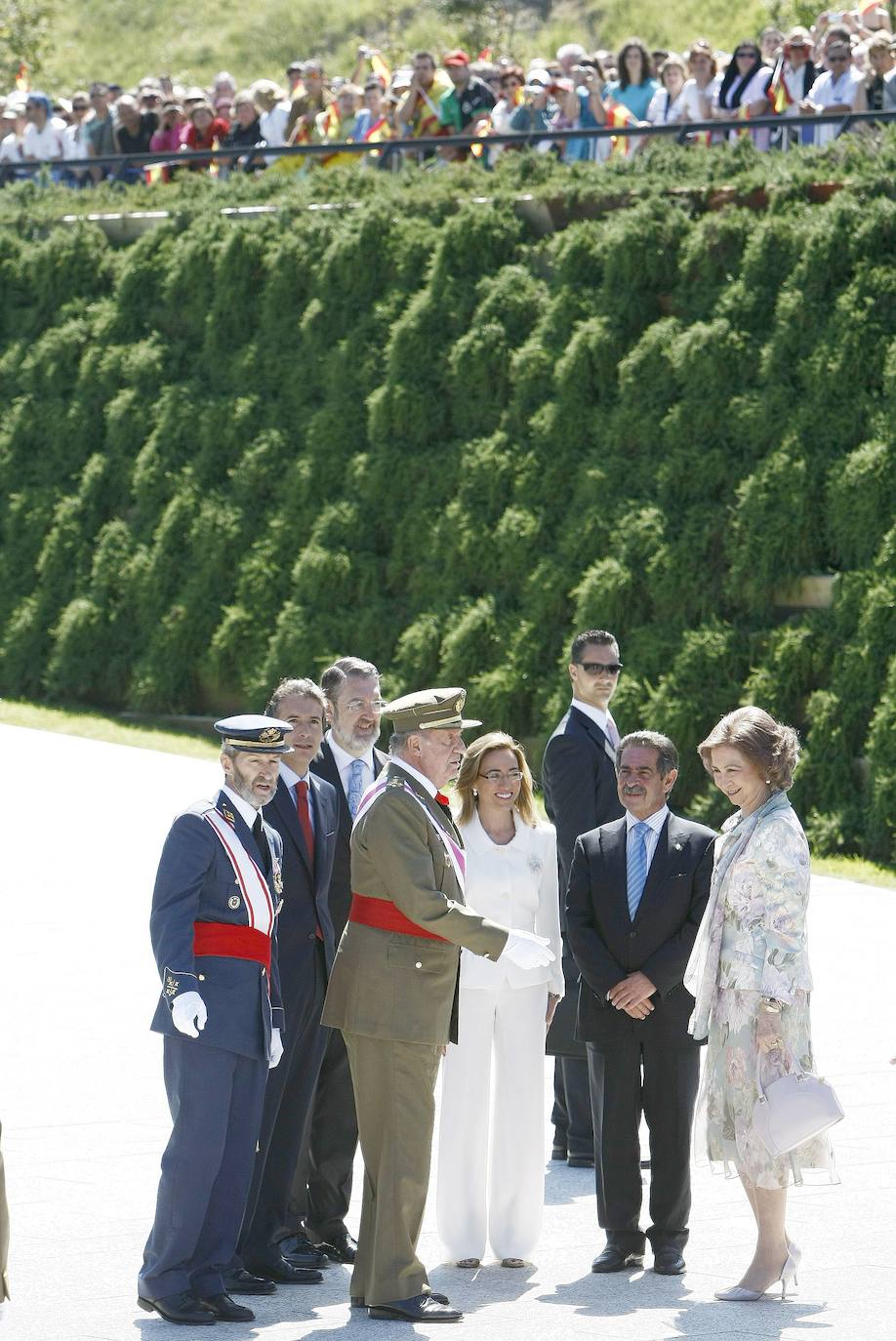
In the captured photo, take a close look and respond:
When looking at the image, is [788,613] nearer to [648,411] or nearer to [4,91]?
[648,411]

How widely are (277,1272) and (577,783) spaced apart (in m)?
2.33

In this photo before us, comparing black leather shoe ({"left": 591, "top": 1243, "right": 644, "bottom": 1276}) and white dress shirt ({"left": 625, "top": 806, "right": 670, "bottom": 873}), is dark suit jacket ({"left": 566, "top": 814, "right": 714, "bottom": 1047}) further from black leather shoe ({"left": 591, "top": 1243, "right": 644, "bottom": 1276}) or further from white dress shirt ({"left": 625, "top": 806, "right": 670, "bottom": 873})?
black leather shoe ({"left": 591, "top": 1243, "right": 644, "bottom": 1276})

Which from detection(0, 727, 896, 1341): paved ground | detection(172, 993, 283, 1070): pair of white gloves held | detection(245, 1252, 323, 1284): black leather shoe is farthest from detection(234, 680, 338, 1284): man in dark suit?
detection(172, 993, 283, 1070): pair of white gloves held

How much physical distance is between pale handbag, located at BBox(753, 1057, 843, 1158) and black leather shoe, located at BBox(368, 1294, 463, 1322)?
1.06 m

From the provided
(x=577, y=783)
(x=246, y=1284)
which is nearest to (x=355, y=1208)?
(x=246, y=1284)

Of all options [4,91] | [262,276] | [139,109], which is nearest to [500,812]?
[262,276]

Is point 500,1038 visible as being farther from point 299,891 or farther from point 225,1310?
point 225,1310

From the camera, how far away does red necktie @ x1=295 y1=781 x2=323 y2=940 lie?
666 centimetres

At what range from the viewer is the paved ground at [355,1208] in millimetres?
5793

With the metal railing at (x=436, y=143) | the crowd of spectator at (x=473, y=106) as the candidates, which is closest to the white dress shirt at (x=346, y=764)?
the metal railing at (x=436, y=143)

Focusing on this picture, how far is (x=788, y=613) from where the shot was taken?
1602cm

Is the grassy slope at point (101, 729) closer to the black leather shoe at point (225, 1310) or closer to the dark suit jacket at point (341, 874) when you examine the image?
the dark suit jacket at point (341, 874)

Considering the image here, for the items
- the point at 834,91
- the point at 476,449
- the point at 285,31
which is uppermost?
the point at 285,31

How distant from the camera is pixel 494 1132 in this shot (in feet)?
21.7
